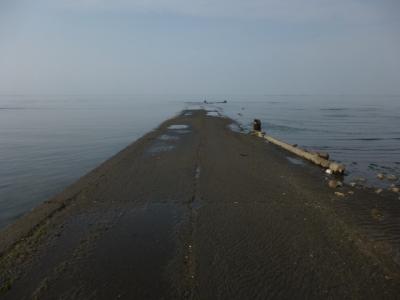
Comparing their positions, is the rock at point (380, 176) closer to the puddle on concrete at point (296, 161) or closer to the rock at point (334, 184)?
the rock at point (334, 184)

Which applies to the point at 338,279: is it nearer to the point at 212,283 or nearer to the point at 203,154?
the point at 212,283

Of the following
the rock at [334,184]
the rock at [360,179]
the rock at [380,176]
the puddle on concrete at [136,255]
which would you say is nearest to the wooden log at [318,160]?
the rock at [360,179]

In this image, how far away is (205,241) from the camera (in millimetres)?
7523

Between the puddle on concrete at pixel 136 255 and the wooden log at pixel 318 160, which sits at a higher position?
the wooden log at pixel 318 160

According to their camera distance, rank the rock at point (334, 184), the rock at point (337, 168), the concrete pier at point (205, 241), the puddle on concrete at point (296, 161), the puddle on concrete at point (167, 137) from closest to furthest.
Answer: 1. the concrete pier at point (205, 241)
2. the rock at point (334, 184)
3. the rock at point (337, 168)
4. the puddle on concrete at point (296, 161)
5. the puddle on concrete at point (167, 137)

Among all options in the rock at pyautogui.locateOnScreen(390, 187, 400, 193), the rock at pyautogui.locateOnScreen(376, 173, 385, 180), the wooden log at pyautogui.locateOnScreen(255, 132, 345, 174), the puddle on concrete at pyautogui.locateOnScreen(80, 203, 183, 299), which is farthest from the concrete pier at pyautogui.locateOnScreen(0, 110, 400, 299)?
the rock at pyautogui.locateOnScreen(376, 173, 385, 180)

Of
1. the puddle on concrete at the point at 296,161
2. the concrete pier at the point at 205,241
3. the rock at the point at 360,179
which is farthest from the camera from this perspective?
the puddle on concrete at the point at 296,161

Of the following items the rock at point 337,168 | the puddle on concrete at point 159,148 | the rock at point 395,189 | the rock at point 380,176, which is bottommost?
the rock at point 380,176

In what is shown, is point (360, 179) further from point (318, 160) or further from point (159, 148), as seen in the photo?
point (159, 148)

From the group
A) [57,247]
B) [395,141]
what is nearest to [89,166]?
[57,247]

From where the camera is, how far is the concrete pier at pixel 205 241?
5816mm

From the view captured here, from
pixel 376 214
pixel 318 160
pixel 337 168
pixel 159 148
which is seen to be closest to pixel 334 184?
pixel 337 168

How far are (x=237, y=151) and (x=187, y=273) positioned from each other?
14316 millimetres

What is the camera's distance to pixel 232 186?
12203mm
